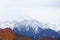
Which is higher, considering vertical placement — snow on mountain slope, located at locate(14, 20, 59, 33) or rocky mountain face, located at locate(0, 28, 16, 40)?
snow on mountain slope, located at locate(14, 20, 59, 33)

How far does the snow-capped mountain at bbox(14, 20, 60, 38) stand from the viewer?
0.97 meters

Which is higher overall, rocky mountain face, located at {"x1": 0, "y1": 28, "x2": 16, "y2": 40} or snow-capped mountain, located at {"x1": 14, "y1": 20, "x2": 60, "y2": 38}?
snow-capped mountain, located at {"x1": 14, "y1": 20, "x2": 60, "y2": 38}

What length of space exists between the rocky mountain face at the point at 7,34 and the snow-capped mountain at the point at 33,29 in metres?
0.04

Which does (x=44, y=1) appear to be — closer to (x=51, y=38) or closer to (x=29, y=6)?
(x=29, y=6)

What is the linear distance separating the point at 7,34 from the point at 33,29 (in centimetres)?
21

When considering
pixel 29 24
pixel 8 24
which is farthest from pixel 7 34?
pixel 29 24

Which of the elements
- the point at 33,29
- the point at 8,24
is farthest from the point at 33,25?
the point at 8,24

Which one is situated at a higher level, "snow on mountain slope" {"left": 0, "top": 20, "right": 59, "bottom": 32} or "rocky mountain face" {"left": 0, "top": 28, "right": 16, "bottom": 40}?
"snow on mountain slope" {"left": 0, "top": 20, "right": 59, "bottom": 32}

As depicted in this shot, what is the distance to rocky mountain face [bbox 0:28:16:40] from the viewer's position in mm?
981

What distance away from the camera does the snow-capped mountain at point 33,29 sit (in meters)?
0.97

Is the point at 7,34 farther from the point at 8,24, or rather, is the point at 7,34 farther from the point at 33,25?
the point at 33,25

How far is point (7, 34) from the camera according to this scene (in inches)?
38.9

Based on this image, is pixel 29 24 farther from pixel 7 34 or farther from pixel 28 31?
pixel 7 34

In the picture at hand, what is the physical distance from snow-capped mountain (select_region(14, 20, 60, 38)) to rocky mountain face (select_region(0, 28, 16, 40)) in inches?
1.5
